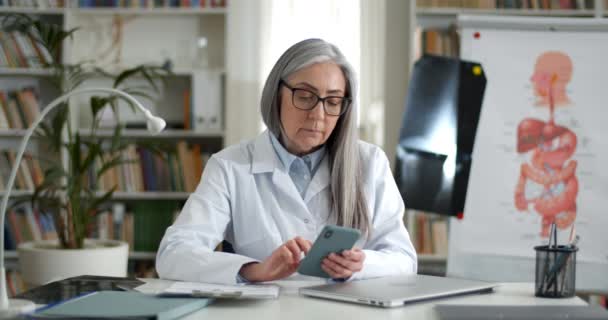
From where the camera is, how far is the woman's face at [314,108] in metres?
1.98

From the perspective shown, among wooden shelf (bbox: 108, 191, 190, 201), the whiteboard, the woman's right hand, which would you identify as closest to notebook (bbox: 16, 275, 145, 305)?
the woman's right hand

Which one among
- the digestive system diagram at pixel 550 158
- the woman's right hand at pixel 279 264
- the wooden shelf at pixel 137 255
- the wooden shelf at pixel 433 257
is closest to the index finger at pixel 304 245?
the woman's right hand at pixel 279 264

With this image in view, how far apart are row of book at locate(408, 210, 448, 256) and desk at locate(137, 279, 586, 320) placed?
8.47 ft

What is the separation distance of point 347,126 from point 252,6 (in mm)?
2650

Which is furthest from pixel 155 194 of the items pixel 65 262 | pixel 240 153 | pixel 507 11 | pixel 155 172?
pixel 240 153

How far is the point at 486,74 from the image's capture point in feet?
9.81

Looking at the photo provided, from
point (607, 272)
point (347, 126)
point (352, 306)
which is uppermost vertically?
point (347, 126)

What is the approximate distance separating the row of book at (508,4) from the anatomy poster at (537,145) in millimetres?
1289

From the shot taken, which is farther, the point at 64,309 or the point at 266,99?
the point at 266,99

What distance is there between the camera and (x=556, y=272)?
62.3 inches

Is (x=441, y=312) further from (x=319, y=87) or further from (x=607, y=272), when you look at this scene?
(x=607, y=272)

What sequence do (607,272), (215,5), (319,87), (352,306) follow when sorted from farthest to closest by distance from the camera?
(215,5) < (607,272) < (319,87) < (352,306)

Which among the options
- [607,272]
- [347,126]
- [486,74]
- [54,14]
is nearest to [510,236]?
[607,272]

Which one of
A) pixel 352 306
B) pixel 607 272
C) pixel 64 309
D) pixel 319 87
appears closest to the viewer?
pixel 64 309
